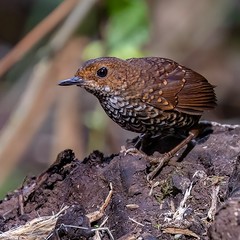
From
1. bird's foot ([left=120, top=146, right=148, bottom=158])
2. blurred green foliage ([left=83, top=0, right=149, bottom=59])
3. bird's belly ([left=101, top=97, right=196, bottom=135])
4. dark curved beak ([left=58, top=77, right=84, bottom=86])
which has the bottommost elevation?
bird's foot ([left=120, top=146, right=148, bottom=158])

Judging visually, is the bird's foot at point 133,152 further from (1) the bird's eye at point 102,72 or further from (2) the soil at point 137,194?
(1) the bird's eye at point 102,72

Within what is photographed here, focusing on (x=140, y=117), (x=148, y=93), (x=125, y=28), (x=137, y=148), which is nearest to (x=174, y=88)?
(x=148, y=93)

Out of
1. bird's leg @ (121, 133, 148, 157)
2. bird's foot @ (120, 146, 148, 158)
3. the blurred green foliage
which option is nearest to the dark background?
the blurred green foliage

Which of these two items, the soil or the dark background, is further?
the dark background

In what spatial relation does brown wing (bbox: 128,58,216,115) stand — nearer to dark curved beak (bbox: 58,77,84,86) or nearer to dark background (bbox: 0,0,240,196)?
dark curved beak (bbox: 58,77,84,86)

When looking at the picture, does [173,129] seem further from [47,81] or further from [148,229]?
[47,81]

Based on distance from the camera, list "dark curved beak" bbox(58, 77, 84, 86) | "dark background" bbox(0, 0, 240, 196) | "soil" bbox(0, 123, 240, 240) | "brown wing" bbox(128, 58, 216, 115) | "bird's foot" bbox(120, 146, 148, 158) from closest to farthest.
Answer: "soil" bbox(0, 123, 240, 240) < "bird's foot" bbox(120, 146, 148, 158) < "dark curved beak" bbox(58, 77, 84, 86) < "brown wing" bbox(128, 58, 216, 115) < "dark background" bbox(0, 0, 240, 196)

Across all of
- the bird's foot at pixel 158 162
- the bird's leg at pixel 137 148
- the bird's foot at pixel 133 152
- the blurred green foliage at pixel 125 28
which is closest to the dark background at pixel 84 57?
the blurred green foliage at pixel 125 28

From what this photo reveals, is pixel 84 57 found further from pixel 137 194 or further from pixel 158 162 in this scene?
pixel 137 194
